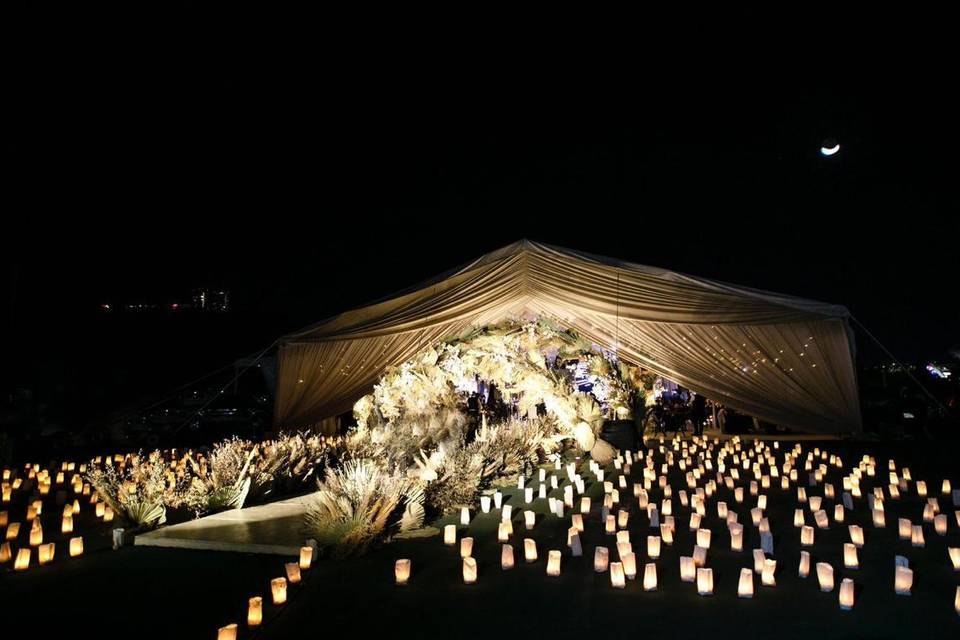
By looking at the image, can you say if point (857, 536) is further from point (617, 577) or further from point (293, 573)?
point (293, 573)

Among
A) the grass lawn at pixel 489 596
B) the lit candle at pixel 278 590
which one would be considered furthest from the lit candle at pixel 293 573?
the lit candle at pixel 278 590

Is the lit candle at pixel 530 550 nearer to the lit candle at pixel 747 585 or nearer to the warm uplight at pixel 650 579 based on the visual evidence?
the warm uplight at pixel 650 579

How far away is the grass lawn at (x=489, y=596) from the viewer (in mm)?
2816

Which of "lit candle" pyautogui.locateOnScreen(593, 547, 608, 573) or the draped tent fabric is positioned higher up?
the draped tent fabric

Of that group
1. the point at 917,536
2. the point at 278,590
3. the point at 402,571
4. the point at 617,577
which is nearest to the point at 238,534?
the point at 278,590

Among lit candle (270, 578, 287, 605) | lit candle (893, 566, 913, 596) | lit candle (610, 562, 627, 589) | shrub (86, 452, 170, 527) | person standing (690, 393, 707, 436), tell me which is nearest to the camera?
lit candle (893, 566, 913, 596)

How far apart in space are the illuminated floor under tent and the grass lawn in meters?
0.11

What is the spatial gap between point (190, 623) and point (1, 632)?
87 centimetres

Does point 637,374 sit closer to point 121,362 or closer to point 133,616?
point 133,616

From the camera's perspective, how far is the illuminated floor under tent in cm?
427

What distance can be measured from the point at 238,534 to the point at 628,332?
476 centimetres

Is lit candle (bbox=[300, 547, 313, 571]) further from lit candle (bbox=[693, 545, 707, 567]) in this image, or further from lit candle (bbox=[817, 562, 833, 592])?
lit candle (bbox=[817, 562, 833, 592])

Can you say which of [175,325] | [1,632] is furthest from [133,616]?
[175,325]

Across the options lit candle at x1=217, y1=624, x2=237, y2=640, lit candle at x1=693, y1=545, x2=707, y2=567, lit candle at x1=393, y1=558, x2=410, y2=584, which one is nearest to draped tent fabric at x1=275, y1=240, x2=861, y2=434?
lit candle at x1=693, y1=545, x2=707, y2=567
